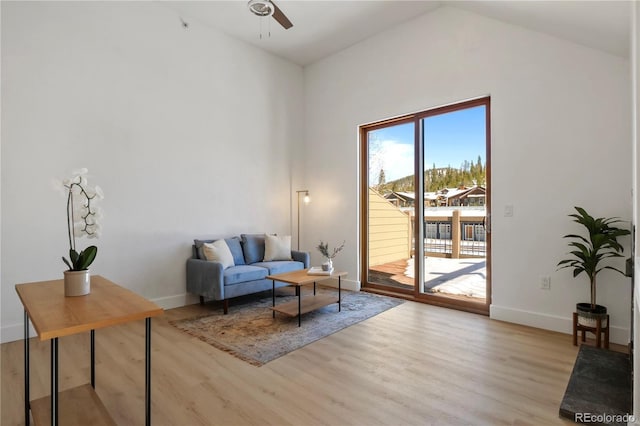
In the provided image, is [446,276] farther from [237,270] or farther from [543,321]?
[237,270]

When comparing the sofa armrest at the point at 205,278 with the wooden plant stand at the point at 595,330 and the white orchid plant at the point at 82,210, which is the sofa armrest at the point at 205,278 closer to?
the white orchid plant at the point at 82,210

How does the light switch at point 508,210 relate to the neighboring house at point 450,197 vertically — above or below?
below

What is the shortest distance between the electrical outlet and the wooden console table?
11.8ft

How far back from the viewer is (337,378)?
2.43 meters

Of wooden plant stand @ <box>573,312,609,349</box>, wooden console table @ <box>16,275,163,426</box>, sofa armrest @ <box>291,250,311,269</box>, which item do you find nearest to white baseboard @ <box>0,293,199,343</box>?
sofa armrest @ <box>291,250,311,269</box>

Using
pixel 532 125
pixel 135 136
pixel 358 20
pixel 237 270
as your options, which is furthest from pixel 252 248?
pixel 532 125

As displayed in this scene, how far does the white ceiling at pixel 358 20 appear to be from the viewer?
274 cm

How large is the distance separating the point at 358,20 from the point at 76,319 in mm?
4629

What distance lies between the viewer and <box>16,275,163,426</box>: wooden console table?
1314 mm

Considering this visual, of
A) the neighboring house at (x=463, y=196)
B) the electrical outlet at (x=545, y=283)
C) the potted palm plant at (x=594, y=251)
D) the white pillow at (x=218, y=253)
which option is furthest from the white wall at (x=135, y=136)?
the potted palm plant at (x=594, y=251)

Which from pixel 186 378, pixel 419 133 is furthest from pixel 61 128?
pixel 419 133

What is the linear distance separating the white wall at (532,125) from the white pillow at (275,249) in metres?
2.34

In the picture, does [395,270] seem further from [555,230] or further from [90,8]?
[90,8]

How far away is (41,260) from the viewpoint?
3.37 meters
